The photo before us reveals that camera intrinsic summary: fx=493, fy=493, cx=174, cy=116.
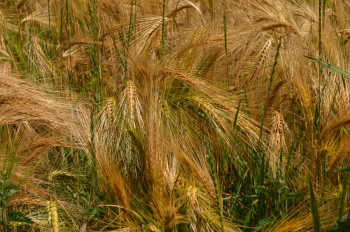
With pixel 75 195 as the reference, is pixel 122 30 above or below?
above

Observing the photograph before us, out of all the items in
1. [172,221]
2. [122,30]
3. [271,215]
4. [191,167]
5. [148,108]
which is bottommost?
[271,215]

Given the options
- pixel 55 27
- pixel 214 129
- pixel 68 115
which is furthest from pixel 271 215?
pixel 55 27

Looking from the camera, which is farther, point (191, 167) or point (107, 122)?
point (107, 122)

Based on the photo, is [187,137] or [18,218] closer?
[18,218]

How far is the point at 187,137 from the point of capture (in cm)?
149

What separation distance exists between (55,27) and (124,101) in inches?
47.9

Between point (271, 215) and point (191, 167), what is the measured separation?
0.42 m

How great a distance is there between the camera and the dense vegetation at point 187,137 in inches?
48.4

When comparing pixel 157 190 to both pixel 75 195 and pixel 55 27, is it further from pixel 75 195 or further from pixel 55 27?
pixel 55 27

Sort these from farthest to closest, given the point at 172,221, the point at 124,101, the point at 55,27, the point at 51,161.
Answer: the point at 55,27 → the point at 51,161 → the point at 124,101 → the point at 172,221

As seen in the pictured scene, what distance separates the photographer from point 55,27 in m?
2.54

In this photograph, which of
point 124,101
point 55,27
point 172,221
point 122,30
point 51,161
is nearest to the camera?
point 172,221

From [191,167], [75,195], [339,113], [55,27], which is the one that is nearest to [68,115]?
[75,195]

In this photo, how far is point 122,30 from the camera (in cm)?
188
